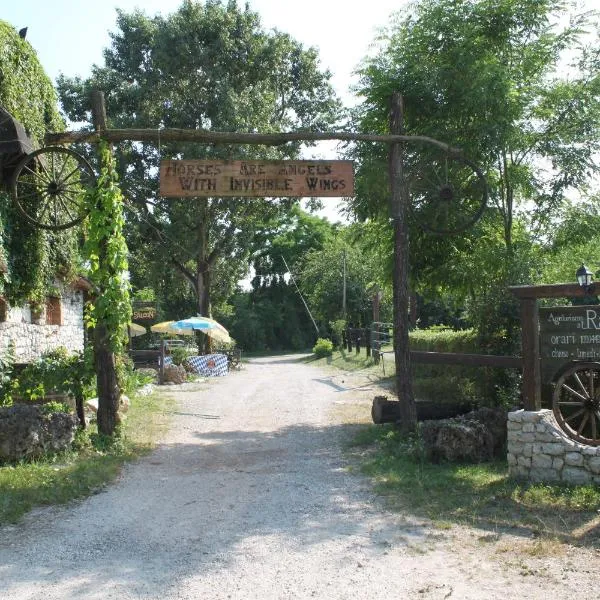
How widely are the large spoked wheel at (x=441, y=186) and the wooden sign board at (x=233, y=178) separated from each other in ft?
6.71

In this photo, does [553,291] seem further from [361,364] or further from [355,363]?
[355,363]

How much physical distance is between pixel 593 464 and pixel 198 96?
79.0ft

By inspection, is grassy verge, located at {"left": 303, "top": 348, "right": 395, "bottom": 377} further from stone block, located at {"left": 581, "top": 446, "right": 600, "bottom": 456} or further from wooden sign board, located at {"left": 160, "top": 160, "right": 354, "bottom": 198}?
stone block, located at {"left": 581, "top": 446, "right": 600, "bottom": 456}

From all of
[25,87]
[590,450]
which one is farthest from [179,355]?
[590,450]

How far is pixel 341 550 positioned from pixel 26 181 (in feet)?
22.9

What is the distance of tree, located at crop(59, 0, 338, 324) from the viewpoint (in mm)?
27797

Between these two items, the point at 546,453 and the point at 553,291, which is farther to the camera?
the point at 553,291

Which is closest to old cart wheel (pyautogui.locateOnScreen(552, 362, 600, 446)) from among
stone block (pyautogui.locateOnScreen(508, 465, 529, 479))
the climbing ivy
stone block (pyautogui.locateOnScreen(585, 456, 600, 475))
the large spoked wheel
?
stone block (pyautogui.locateOnScreen(585, 456, 600, 475))

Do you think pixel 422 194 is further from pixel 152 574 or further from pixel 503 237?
pixel 152 574

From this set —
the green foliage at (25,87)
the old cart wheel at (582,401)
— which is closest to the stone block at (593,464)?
the old cart wheel at (582,401)

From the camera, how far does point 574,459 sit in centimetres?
734

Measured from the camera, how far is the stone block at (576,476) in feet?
23.7

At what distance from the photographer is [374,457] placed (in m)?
9.42

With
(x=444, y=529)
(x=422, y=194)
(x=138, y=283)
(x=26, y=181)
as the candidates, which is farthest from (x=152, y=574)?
(x=138, y=283)
